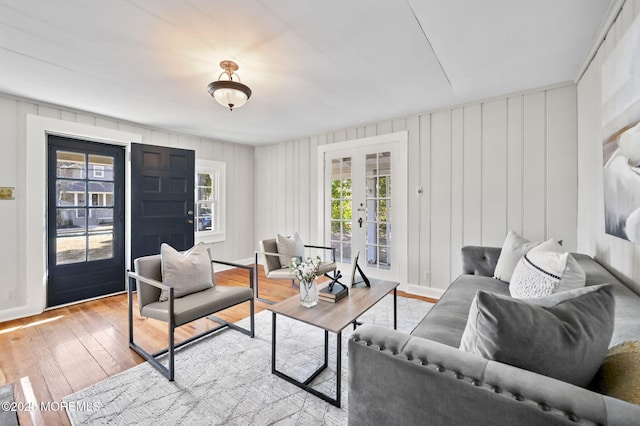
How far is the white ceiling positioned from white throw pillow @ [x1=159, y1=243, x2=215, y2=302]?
1608 millimetres

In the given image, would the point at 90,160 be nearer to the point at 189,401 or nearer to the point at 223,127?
the point at 223,127

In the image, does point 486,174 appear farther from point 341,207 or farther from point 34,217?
point 34,217

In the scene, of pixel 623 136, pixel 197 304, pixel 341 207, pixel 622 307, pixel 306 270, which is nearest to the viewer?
pixel 622 307

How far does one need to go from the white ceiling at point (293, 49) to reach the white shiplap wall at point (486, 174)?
277 millimetres

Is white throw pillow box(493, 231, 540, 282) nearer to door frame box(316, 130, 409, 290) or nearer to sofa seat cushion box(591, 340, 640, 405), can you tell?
door frame box(316, 130, 409, 290)

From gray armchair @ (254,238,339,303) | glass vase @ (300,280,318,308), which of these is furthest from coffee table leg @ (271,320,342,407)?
gray armchair @ (254,238,339,303)

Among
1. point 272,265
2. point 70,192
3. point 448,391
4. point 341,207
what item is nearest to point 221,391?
point 448,391

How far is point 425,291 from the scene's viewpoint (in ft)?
11.7

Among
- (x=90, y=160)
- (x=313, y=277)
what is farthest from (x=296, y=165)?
(x=313, y=277)

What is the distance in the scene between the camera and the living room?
2.37 meters

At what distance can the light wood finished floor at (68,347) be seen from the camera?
182 centimetres

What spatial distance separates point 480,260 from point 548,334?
2160 millimetres

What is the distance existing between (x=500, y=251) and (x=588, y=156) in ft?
3.44

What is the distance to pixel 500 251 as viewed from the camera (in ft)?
8.67
